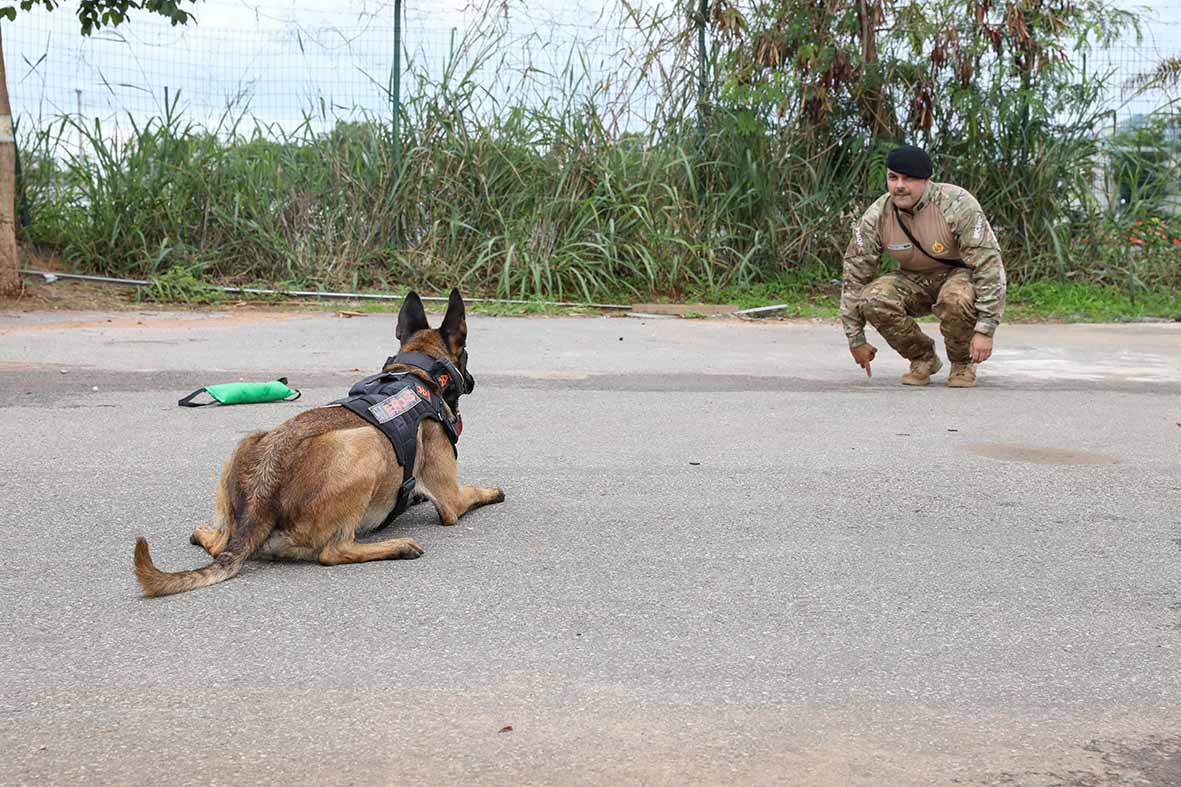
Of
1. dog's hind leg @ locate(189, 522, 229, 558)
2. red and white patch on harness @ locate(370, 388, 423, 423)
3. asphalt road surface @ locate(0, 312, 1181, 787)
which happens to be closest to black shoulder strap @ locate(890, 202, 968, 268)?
asphalt road surface @ locate(0, 312, 1181, 787)

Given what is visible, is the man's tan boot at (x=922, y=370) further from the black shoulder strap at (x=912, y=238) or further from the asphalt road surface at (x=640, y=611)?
the asphalt road surface at (x=640, y=611)

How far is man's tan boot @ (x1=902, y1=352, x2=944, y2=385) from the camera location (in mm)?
7984

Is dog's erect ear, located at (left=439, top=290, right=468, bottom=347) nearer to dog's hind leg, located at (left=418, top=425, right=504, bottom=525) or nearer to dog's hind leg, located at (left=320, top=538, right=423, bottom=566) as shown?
dog's hind leg, located at (left=418, top=425, right=504, bottom=525)

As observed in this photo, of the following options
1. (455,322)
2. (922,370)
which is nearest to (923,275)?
(922,370)

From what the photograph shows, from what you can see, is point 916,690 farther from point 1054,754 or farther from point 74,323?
point 74,323

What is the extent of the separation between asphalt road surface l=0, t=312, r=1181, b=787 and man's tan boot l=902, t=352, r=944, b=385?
1.01 meters

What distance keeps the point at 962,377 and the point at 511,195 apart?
6.18 meters

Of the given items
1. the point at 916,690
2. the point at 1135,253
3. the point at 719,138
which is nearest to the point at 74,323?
the point at 719,138

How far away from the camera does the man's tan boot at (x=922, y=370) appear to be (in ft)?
26.2

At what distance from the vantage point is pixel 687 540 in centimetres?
435

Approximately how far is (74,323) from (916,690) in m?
8.78

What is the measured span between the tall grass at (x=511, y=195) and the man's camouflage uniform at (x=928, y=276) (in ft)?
14.6

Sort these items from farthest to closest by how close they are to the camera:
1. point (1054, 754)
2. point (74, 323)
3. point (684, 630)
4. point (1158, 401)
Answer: point (74, 323)
point (1158, 401)
point (684, 630)
point (1054, 754)

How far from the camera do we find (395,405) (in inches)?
166
